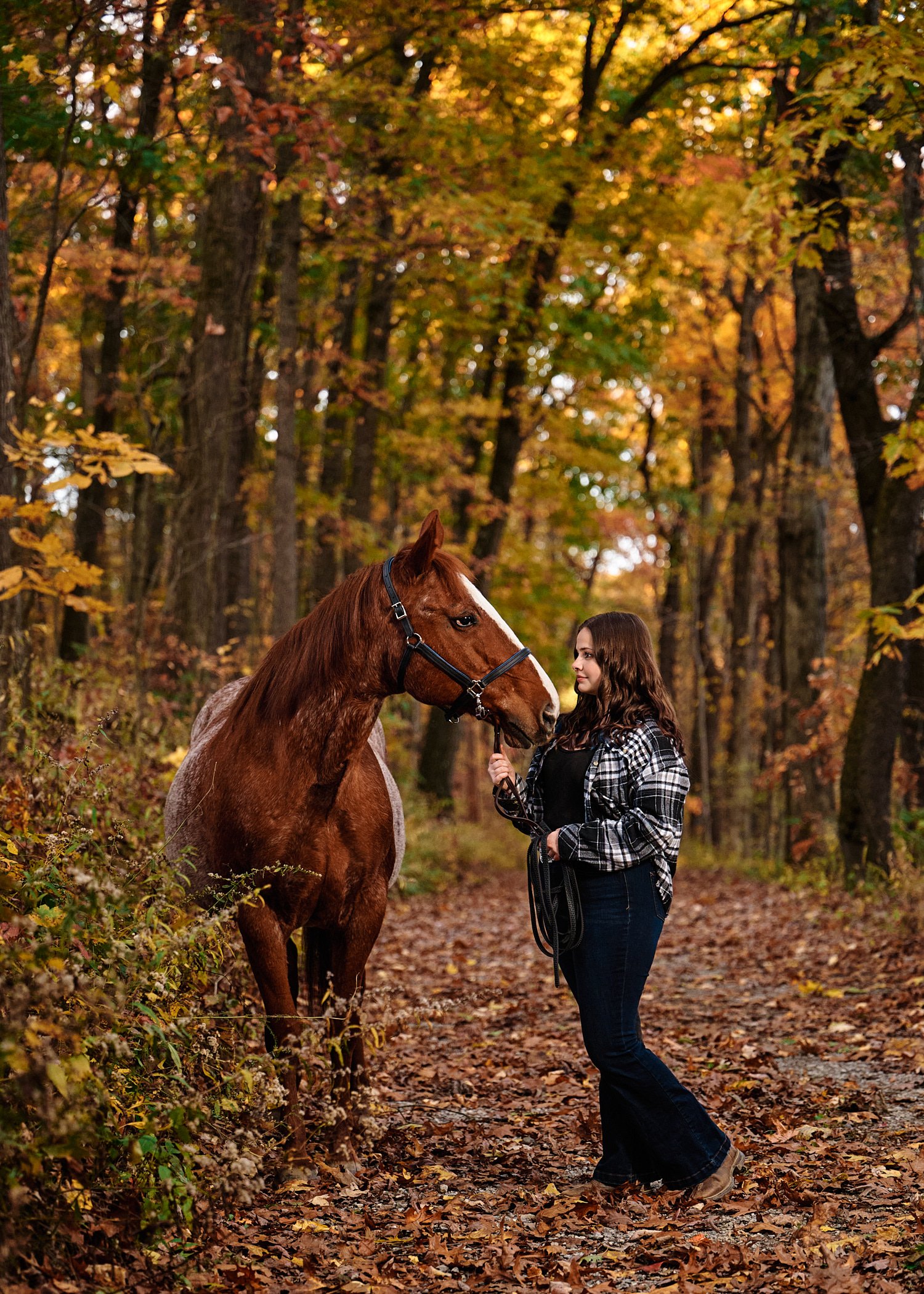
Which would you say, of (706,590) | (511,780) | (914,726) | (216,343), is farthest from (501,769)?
(706,590)

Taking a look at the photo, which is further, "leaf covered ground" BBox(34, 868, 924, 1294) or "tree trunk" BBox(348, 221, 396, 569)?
"tree trunk" BBox(348, 221, 396, 569)

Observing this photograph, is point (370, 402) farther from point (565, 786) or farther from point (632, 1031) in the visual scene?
point (632, 1031)

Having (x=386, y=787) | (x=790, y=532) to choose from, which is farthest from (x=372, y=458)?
(x=386, y=787)

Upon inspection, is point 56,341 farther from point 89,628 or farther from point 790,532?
point 790,532

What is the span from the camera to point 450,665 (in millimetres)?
4332

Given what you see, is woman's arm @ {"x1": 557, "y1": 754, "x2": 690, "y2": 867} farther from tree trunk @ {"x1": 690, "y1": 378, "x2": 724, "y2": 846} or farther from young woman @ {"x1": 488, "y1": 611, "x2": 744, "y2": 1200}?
tree trunk @ {"x1": 690, "y1": 378, "x2": 724, "y2": 846}

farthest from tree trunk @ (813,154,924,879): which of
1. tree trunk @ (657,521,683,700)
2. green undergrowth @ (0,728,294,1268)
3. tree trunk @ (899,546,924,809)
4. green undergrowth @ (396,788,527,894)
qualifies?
tree trunk @ (657,521,683,700)

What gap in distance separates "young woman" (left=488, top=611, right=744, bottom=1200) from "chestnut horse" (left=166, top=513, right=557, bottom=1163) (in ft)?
0.76

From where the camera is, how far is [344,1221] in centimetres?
387

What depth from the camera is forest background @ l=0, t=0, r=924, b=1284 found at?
7277 millimetres

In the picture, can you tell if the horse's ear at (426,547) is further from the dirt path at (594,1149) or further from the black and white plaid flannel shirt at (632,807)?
the dirt path at (594,1149)

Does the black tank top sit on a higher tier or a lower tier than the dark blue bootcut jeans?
higher

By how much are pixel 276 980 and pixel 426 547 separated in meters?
1.75

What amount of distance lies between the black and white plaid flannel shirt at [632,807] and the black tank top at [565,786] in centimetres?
4
